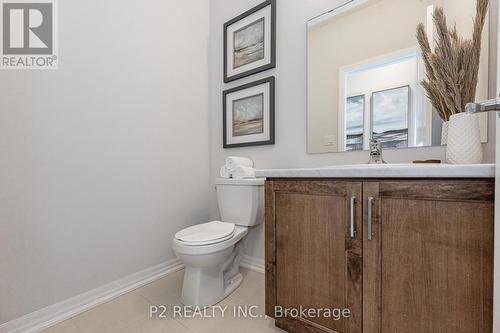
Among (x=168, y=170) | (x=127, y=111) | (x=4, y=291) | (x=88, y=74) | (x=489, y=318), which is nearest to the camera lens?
(x=489, y=318)

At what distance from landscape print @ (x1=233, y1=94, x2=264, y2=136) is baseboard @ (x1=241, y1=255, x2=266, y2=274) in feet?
3.34

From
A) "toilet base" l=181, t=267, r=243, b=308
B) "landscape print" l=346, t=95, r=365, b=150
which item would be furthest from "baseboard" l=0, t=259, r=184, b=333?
"landscape print" l=346, t=95, r=365, b=150

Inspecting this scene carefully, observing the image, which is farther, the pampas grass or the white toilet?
the white toilet

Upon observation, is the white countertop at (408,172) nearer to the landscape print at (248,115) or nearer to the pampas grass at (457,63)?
the pampas grass at (457,63)

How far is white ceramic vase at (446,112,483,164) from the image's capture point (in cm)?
97

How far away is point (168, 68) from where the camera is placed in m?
1.89

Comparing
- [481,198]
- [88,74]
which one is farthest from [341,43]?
[88,74]

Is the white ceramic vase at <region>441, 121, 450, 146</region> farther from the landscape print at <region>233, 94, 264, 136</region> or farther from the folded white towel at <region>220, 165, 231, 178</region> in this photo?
the folded white towel at <region>220, 165, 231, 178</region>

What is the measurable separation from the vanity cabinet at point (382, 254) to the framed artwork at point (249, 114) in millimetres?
755

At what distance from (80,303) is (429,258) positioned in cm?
177

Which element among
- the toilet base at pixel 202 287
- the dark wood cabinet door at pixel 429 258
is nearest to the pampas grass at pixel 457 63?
the dark wood cabinet door at pixel 429 258

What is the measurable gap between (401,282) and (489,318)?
22 cm

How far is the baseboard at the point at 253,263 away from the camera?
1.88 m

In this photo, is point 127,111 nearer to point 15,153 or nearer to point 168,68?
point 168,68
